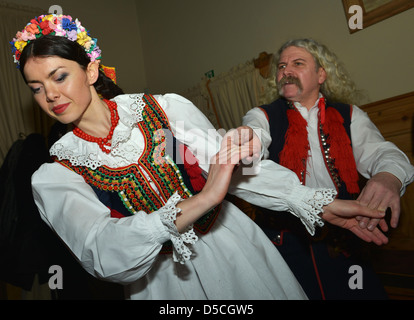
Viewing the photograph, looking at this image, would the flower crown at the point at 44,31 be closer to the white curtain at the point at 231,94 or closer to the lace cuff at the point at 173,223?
the lace cuff at the point at 173,223

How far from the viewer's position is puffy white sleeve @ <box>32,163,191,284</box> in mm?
936

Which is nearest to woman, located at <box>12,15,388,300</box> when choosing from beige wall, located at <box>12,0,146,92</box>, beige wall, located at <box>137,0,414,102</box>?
beige wall, located at <box>137,0,414,102</box>

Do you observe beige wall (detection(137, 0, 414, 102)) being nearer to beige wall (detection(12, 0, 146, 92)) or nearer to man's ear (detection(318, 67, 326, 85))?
beige wall (detection(12, 0, 146, 92))

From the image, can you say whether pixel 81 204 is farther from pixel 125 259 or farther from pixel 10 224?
pixel 10 224

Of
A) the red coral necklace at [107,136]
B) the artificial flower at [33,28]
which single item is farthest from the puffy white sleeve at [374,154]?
the artificial flower at [33,28]

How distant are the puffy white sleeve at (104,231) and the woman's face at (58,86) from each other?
249 millimetres

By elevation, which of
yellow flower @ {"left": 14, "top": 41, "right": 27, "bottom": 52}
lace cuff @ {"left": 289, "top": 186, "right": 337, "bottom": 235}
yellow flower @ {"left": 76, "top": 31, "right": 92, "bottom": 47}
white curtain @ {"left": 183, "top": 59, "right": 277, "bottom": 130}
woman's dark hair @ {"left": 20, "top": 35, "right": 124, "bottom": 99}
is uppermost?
white curtain @ {"left": 183, "top": 59, "right": 277, "bottom": 130}

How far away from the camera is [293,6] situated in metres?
3.29

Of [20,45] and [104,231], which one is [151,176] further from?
[20,45]

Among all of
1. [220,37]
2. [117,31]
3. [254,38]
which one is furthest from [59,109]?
[117,31]

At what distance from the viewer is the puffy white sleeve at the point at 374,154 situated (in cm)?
142

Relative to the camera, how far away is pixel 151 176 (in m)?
1.22

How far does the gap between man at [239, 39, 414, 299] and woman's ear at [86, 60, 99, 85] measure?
756 millimetres
